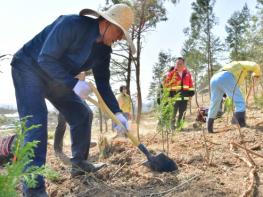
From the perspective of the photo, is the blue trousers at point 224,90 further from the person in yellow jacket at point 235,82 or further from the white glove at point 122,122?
the white glove at point 122,122

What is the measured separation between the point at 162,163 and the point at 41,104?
1.05 metres

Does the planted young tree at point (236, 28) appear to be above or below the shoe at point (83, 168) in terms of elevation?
above

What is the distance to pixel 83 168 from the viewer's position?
10.8 feet

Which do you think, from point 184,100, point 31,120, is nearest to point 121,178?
point 31,120

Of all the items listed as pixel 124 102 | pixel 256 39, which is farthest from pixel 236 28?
pixel 124 102

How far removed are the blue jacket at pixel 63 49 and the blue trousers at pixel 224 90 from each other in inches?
124

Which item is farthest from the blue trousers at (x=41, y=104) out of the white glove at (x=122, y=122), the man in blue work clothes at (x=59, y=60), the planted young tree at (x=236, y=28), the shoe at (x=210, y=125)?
the planted young tree at (x=236, y=28)

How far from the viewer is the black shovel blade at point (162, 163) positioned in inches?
122

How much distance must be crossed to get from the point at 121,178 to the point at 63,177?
54cm

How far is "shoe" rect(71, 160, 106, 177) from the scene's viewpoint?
321 centimetres

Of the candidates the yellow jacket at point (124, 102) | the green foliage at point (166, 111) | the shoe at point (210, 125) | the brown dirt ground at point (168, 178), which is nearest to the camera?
the brown dirt ground at point (168, 178)

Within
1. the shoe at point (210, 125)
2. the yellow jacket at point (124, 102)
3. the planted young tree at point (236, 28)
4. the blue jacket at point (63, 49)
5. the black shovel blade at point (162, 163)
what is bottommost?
the black shovel blade at point (162, 163)

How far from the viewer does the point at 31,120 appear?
271 cm

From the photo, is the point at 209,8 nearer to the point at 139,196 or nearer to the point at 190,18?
the point at 190,18
